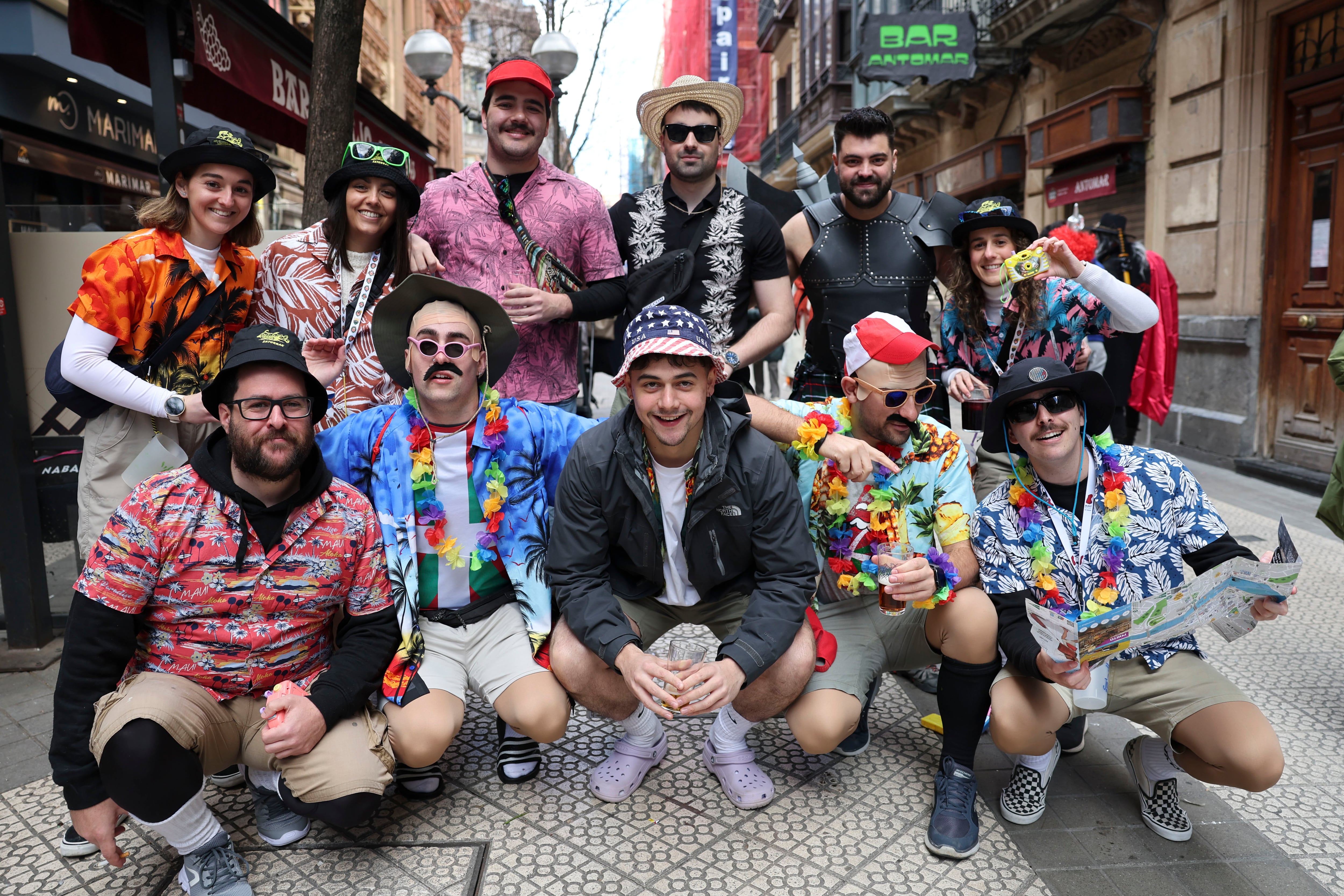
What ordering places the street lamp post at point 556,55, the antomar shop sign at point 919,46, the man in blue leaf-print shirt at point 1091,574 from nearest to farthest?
the man in blue leaf-print shirt at point 1091,574 < the street lamp post at point 556,55 < the antomar shop sign at point 919,46

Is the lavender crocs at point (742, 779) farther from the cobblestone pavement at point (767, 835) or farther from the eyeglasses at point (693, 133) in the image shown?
the eyeglasses at point (693, 133)

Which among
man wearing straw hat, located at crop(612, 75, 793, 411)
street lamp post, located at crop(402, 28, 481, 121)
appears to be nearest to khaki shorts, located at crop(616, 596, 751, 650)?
man wearing straw hat, located at crop(612, 75, 793, 411)

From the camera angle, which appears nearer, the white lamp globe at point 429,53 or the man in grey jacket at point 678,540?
the man in grey jacket at point 678,540

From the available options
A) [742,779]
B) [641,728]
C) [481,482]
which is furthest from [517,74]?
[742,779]

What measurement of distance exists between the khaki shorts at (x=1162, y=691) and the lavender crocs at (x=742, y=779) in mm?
812

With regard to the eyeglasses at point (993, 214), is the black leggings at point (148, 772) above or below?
below

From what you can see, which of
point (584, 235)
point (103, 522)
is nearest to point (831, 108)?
point (584, 235)

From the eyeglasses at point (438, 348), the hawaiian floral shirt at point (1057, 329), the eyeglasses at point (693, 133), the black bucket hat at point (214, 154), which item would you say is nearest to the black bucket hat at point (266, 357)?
the eyeglasses at point (438, 348)

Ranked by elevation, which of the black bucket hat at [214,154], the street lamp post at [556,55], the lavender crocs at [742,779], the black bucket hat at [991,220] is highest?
the street lamp post at [556,55]

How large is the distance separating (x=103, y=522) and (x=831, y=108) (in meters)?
19.5

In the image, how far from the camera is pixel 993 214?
3.46 metres

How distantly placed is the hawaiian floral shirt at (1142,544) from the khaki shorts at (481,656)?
5.09 feet

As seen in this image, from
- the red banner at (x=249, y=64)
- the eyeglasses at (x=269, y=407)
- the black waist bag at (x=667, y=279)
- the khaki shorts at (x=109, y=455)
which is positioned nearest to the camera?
the eyeglasses at (x=269, y=407)

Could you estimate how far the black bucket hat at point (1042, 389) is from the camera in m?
2.69
